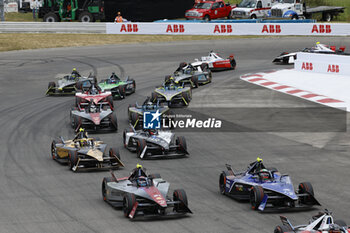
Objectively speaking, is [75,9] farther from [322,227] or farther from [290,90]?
[322,227]

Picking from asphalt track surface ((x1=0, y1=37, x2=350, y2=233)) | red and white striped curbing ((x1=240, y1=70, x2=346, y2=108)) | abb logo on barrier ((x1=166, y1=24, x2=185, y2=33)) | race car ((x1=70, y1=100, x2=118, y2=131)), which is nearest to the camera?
asphalt track surface ((x1=0, y1=37, x2=350, y2=233))

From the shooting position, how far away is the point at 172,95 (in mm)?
30406

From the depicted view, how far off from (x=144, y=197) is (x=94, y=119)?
394 inches

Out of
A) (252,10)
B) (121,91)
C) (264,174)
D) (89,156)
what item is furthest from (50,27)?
(264,174)

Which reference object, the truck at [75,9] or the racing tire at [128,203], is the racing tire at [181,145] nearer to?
the racing tire at [128,203]

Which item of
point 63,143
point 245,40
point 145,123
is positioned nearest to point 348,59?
point 245,40

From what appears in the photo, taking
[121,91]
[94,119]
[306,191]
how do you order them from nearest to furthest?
1. [306,191]
2. [94,119]
3. [121,91]

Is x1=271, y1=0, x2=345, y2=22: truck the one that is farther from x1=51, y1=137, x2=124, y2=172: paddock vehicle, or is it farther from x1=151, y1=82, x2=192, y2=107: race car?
x1=51, y1=137, x2=124, y2=172: paddock vehicle

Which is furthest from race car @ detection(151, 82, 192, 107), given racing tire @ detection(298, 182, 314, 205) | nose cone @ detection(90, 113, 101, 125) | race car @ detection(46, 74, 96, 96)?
racing tire @ detection(298, 182, 314, 205)

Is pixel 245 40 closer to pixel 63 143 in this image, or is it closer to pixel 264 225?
pixel 63 143

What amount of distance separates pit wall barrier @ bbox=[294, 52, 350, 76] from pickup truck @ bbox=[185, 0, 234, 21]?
21.1m

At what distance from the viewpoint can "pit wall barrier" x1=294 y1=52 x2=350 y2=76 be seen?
38.2 m

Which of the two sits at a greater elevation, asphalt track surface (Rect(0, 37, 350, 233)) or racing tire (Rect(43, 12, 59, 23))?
racing tire (Rect(43, 12, 59, 23))

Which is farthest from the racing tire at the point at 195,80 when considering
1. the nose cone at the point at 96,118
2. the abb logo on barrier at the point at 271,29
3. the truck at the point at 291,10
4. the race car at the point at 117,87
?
the truck at the point at 291,10
